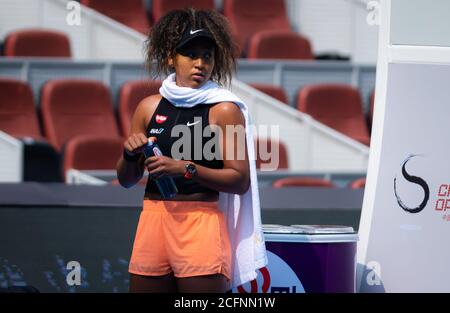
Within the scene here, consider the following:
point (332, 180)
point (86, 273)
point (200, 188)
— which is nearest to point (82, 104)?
point (332, 180)

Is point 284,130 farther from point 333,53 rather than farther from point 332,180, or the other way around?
point 333,53

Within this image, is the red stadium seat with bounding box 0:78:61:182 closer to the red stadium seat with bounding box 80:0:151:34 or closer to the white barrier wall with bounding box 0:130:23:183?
the white barrier wall with bounding box 0:130:23:183

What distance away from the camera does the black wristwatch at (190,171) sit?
313 centimetres

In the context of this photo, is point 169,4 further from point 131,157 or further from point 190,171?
point 190,171

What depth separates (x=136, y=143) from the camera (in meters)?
3.15

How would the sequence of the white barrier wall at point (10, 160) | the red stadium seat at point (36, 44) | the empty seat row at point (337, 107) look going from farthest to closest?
the empty seat row at point (337, 107) → the red stadium seat at point (36, 44) → the white barrier wall at point (10, 160)

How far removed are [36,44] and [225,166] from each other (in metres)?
5.99

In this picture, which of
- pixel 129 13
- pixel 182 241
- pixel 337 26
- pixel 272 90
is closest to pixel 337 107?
pixel 272 90

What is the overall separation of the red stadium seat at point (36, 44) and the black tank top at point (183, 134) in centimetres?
571

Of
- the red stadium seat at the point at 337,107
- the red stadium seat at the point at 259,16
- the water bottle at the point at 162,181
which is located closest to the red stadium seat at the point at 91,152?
the red stadium seat at the point at 337,107

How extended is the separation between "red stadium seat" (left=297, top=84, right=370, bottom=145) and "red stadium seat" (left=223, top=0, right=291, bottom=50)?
4.73 feet

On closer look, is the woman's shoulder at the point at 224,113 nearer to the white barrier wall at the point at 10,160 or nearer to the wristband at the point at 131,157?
the wristband at the point at 131,157

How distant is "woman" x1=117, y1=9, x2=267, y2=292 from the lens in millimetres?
3184
